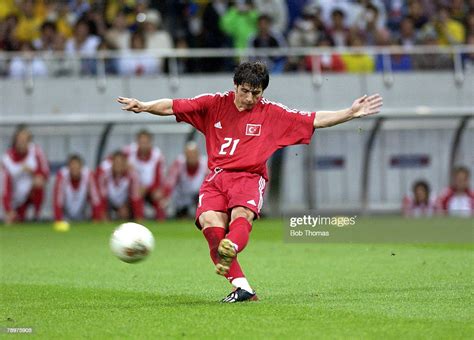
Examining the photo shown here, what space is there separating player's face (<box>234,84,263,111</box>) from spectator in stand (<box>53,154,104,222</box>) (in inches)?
479

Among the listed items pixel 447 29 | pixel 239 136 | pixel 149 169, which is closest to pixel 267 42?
pixel 149 169

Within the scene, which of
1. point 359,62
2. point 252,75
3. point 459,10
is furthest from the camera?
point 459,10

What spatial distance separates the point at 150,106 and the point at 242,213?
127cm

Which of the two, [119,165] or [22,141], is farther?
[119,165]

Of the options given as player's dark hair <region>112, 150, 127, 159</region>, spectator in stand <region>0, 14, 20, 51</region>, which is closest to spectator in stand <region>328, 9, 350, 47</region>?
player's dark hair <region>112, 150, 127, 159</region>

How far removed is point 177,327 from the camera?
28.6 feet

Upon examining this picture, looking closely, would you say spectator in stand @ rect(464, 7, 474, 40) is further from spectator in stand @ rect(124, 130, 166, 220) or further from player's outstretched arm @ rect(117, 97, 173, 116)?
player's outstretched arm @ rect(117, 97, 173, 116)

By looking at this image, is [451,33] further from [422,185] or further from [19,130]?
[19,130]

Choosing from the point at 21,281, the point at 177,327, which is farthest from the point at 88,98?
the point at 177,327

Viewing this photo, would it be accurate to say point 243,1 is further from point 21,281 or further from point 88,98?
point 21,281

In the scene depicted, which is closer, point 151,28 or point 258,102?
point 258,102

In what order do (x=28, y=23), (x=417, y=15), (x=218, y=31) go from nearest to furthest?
(x=28, y=23), (x=218, y=31), (x=417, y=15)

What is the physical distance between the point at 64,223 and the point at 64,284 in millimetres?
9508

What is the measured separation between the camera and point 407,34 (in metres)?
24.8
